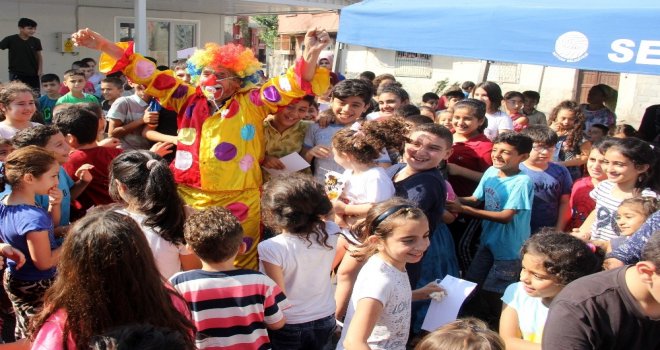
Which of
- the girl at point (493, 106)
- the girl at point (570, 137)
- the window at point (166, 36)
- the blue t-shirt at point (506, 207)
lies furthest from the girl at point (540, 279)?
the window at point (166, 36)

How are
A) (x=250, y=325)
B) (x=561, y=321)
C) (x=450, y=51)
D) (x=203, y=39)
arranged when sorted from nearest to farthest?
1. (x=561, y=321)
2. (x=250, y=325)
3. (x=450, y=51)
4. (x=203, y=39)

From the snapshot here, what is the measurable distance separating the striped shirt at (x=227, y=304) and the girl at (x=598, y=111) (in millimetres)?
5442

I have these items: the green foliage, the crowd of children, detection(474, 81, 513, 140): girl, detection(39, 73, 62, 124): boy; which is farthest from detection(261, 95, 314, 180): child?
the green foliage

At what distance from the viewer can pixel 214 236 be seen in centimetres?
219

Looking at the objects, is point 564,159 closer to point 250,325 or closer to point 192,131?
point 192,131

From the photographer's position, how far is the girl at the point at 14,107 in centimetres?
408

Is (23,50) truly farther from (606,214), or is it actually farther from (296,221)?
(606,214)

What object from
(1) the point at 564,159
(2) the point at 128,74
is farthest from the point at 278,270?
(1) the point at 564,159

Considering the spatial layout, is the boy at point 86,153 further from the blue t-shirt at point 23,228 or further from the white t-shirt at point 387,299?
the white t-shirt at point 387,299

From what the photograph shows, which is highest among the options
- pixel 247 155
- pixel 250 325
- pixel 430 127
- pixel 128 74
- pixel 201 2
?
pixel 201 2

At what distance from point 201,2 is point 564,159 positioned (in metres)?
8.53

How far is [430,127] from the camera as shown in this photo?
10.8ft

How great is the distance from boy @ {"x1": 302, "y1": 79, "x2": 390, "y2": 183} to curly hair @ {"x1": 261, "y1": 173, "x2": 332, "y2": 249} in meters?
0.98

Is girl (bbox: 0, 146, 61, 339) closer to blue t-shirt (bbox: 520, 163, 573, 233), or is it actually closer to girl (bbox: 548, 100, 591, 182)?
blue t-shirt (bbox: 520, 163, 573, 233)
